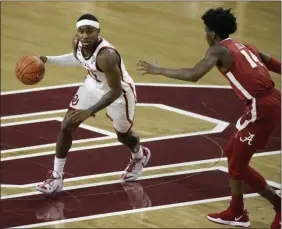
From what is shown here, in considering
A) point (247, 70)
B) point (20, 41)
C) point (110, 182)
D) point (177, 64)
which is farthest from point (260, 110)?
point (20, 41)

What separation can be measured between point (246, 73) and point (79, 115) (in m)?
1.51

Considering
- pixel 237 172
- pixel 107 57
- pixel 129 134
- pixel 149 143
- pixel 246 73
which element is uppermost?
pixel 246 73

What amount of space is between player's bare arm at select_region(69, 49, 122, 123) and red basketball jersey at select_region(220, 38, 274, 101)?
1.02 meters

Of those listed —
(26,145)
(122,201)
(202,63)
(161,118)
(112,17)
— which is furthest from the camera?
(112,17)

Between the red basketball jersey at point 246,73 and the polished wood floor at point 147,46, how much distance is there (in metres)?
1.28

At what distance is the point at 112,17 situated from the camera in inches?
540

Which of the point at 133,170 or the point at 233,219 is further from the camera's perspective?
the point at 133,170

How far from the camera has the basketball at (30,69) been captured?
27.1 ft

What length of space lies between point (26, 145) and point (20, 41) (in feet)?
11.5

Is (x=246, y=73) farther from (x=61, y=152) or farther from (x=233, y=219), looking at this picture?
(x=61, y=152)

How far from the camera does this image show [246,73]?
7.25 metres

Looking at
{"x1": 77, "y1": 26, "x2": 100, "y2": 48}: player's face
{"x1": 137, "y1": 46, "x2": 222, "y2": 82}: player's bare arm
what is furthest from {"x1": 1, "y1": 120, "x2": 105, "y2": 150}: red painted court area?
{"x1": 137, "y1": 46, "x2": 222, "y2": 82}: player's bare arm

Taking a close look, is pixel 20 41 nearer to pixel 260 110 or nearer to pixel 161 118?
pixel 161 118

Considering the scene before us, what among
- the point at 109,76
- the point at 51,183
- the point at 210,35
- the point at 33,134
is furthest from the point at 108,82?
the point at 33,134
